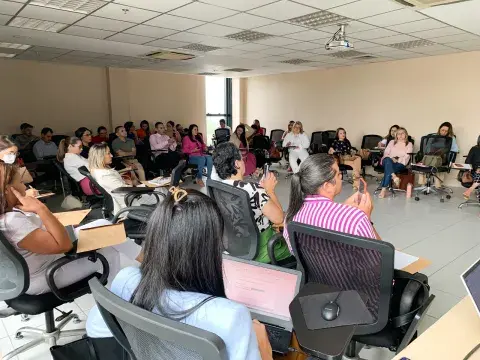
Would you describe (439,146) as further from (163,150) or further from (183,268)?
(183,268)

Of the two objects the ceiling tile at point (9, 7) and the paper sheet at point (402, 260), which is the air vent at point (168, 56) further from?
the paper sheet at point (402, 260)

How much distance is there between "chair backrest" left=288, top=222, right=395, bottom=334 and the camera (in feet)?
4.47

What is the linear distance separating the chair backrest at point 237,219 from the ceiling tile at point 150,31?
333 centimetres

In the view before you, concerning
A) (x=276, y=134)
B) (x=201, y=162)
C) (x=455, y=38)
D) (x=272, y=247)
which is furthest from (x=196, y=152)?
(x=272, y=247)

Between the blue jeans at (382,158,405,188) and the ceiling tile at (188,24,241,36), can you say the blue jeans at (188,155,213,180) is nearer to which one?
the ceiling tile at (188,24,241,36)

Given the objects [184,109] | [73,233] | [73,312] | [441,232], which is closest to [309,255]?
[73,233]

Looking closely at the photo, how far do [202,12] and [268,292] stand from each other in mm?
3773

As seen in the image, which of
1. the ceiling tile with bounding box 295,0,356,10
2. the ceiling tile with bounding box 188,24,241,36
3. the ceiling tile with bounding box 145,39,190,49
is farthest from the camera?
the ceiling tile with bounding box 145,39,190,49

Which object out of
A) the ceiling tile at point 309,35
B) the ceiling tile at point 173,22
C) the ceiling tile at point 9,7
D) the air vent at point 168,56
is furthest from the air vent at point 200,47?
the ceiling tile at point 9,7

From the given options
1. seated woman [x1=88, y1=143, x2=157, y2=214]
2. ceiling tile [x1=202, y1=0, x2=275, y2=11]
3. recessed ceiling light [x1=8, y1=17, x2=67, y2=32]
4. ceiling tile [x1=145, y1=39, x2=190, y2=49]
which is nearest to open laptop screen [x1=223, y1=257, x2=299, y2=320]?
seated woman [x1=88, y1=143, x2=157, y2=214]

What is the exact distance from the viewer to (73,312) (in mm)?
2564

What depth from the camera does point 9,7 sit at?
12.9ft

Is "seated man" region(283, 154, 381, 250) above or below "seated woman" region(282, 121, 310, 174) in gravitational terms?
above

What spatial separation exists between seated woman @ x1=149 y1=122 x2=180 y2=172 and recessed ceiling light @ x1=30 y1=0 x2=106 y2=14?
Answer: 374cm
